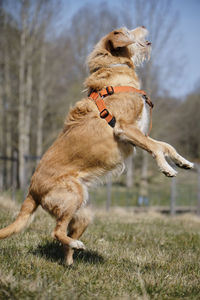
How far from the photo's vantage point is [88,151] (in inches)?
132

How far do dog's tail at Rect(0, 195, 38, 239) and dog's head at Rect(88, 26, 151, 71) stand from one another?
5.88ft

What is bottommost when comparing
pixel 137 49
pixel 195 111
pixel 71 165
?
pixel 71 165

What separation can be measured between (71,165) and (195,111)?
107 feet

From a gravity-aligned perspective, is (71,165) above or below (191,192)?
above

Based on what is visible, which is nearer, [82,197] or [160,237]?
[82,197]

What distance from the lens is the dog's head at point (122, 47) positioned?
388cm

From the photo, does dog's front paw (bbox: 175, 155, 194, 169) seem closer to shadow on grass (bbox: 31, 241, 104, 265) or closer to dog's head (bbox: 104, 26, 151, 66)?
shadow on grass (bbox: 31, 241, 104, 265)

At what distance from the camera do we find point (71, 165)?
3.37 meters

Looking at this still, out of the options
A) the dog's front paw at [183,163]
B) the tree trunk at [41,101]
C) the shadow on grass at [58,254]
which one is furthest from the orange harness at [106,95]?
the tree trunk at [41,101]

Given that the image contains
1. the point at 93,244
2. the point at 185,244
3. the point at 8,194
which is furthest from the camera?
the point at 8,194

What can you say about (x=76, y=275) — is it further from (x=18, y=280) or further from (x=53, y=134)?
(x=53, y=134)

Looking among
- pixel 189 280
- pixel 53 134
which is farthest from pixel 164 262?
pixel 53 134

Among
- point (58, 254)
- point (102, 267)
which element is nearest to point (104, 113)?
point (102, 267)

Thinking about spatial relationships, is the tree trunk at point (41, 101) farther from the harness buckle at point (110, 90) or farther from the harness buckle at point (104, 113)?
the harness buckle at point (104, 113)
